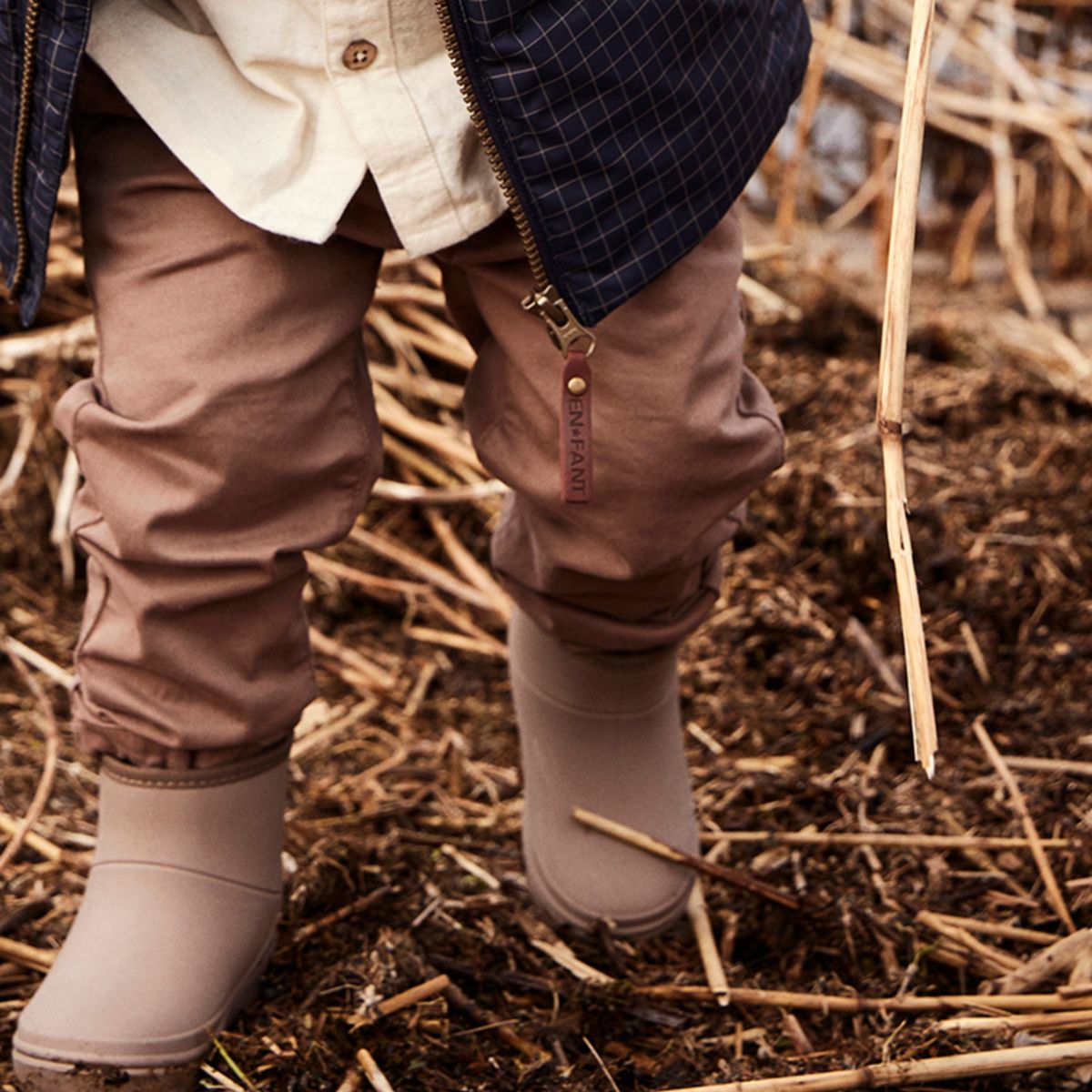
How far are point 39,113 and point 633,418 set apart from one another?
1.41 ft

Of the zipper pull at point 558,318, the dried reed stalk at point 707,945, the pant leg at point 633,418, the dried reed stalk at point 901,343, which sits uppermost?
the dried reed stalk at point 901,343

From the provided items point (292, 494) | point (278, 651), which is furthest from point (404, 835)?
point (292, 494)

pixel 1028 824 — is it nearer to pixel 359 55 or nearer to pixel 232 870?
pixel 232 870

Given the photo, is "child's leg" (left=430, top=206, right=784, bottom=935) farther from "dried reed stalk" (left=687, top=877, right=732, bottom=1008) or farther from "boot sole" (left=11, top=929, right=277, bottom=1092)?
"boot sole" (left=11, top=929, right=277, bottom=1092)

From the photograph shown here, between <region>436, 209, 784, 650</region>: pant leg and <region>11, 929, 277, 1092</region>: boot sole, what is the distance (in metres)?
0.45

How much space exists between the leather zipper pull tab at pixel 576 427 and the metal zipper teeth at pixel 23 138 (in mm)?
374

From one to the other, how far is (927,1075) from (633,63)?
69cm

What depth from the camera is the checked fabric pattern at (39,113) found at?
0.96 metres

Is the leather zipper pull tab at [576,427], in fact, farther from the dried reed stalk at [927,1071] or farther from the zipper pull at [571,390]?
the dried reed stalk at [927,1071]

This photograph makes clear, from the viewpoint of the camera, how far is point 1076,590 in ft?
5.97

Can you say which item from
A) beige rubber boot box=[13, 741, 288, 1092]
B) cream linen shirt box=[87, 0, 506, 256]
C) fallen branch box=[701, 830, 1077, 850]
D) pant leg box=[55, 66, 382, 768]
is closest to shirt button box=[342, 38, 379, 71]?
cream linen shirt box=[87, 0, 506, 256]

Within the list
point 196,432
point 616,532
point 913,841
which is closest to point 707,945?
point 913,841

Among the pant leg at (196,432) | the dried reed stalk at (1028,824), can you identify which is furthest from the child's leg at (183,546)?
the dried reed stalk at (1028,824)

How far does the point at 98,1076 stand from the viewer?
1100mm
